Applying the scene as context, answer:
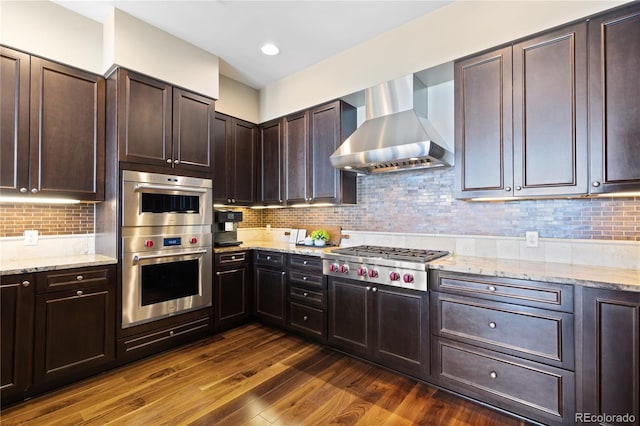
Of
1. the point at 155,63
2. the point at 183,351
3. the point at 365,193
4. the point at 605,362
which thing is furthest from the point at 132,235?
the point at 605,362

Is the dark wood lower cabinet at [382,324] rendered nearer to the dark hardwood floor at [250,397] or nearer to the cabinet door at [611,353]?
the dark hardwood floor at [250,397]

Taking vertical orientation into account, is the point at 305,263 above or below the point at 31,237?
below

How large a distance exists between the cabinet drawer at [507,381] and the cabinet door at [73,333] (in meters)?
2.60

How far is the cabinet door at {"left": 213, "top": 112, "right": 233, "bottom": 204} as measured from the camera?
3445 millimetres

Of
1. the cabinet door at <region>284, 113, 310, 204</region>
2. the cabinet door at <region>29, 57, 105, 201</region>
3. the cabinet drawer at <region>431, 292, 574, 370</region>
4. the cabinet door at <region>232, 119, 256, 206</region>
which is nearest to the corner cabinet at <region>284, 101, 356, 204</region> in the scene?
the cabinet door at <region>284, 113, 310, 204</region>

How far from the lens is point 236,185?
12.1 feet

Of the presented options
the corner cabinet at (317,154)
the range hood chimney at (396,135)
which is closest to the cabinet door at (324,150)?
the corner cabinet at (317,154)

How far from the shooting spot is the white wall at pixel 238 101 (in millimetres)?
3652

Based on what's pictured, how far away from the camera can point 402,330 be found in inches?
91.1

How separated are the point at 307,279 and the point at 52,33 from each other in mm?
3004

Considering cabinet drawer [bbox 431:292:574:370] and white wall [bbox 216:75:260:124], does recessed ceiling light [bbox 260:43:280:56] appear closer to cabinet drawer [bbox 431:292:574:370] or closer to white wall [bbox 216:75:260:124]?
white wall [bbox 216:75:260:124]

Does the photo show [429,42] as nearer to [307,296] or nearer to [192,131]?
[192,131]

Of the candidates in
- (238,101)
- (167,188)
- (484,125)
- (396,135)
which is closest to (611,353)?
(484,125)

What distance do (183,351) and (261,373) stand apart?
0.91m
